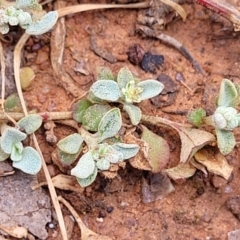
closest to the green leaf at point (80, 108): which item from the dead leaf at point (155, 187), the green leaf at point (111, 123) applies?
the green leaf at point (111, 123)

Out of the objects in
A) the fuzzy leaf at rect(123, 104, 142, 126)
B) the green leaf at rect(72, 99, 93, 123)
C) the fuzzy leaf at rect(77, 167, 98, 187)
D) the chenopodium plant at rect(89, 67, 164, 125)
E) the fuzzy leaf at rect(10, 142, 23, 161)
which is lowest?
the fuzzy leaf at rect(77, 167, 98, 187)

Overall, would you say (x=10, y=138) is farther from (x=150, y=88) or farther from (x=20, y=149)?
(x=150, y=88)

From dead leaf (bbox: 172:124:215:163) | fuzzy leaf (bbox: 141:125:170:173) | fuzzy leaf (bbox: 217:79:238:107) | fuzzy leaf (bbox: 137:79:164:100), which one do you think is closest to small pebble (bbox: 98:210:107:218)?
fuzzy leaf (bbox: 141:125:170:173)

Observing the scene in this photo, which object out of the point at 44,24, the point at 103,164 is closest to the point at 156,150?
the point at 103,164

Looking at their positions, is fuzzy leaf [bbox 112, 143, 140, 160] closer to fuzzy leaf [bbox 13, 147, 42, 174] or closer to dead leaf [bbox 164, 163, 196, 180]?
dead leaf [bbox 164, 163, 196, 180]

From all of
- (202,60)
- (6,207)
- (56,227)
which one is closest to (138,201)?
(56,227)

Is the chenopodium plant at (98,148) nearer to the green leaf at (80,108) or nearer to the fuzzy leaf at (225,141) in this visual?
the green leaf at (80,108)
